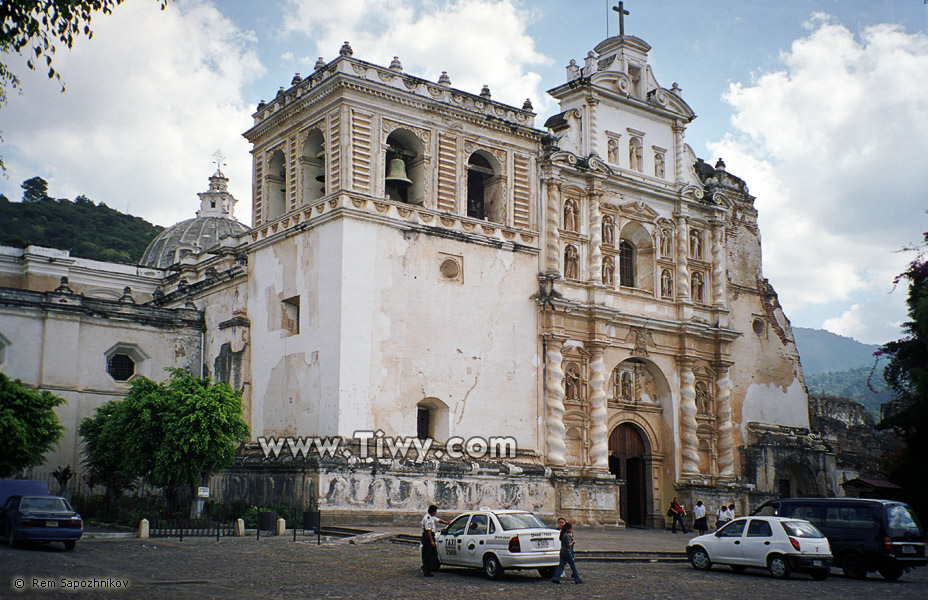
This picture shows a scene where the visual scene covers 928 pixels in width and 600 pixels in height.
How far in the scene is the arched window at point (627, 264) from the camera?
36.1 metres

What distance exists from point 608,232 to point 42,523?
22.1 metres

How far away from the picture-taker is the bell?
29.4 meters

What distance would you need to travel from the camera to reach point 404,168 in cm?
2983

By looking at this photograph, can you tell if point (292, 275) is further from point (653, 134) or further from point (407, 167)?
point (653, 134)

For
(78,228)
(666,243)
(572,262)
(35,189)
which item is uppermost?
(35,189)

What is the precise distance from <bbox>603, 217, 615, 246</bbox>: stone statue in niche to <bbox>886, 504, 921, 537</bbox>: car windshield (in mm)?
16422

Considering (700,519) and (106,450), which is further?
(106,450)

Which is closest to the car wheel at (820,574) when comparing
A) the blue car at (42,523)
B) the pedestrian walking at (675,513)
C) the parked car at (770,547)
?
the parked car at (770,547)

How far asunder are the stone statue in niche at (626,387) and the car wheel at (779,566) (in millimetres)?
15684

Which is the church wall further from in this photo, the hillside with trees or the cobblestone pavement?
the hillside with trees

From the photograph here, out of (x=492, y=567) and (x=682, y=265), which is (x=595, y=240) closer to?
(x=682, y=265)

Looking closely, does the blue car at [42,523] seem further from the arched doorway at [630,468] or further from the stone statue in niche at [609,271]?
the stone statue in niche at [609,271]

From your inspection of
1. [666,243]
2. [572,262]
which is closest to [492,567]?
[572,262]

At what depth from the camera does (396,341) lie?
A: 2830 cm
